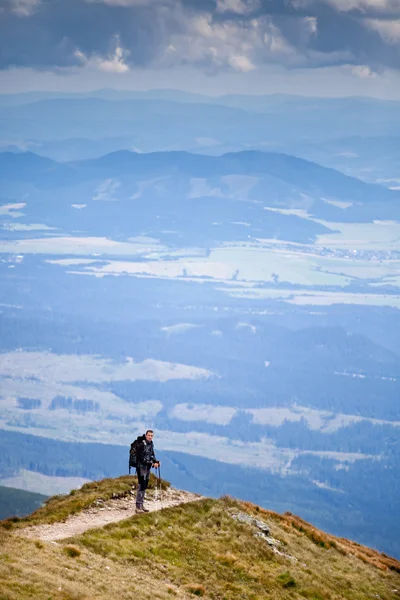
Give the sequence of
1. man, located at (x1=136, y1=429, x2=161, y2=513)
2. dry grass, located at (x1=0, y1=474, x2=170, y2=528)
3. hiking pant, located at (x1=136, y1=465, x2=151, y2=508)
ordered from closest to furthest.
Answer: dry grass, located at (x1=0, y1=474, x2=170, y2=528) < man, located at (x1=136, y1=429, x2=161, y2=513) < hiking pant, located at (x1=136, y1=465, x2=151, y2=508)

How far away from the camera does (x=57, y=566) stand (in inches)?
A: 1319

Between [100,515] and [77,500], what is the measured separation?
2.75 meters

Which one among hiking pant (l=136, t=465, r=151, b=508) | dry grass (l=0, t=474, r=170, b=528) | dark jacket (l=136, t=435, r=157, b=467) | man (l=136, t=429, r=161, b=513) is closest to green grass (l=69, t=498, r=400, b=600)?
hiking pant (l=136, t=465, r=151, b=508)

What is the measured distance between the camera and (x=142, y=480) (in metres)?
43.5

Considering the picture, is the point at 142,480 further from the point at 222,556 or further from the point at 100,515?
the point at 222,556

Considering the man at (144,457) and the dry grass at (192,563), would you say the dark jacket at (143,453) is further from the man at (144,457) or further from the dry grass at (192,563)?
the dry grass at (192,563)

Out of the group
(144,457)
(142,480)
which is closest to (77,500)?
(142,480)

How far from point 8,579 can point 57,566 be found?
2.96 m

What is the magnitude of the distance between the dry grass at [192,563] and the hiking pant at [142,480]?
789mm

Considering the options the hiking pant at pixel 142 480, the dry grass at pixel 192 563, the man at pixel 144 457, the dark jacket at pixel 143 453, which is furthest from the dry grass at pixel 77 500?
the dark jacket at pixel 143 453

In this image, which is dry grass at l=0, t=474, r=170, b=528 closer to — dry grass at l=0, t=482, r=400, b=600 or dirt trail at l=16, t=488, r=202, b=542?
dirt trail at l=16, t=488, r=202, b=542

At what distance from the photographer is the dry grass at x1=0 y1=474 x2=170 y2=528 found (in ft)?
138

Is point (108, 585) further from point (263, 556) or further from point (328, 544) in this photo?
point (328, 544)

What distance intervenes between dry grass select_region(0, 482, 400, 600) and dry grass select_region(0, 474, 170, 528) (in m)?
2.69
